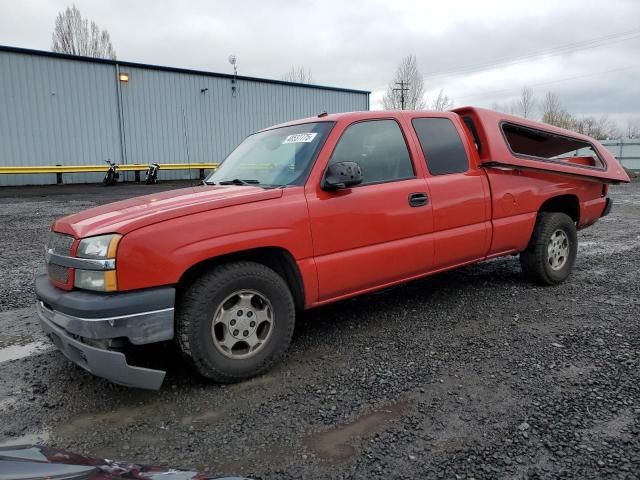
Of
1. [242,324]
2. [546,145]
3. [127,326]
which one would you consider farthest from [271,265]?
[546,145]

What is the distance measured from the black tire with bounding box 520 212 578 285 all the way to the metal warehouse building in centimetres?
2096

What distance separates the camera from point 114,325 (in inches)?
107

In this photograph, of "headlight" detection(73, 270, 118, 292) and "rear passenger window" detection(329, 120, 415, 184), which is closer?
"headlight" detection(73, 270, 118, 292)

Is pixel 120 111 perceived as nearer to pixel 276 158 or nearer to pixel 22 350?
pixel 22 350

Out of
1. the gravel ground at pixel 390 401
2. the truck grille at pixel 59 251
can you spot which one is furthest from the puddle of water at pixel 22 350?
the truck grille at pixel 59 251

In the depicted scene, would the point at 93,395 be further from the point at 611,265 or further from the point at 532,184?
the point at 611,265

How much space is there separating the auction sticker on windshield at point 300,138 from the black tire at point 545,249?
2721mm

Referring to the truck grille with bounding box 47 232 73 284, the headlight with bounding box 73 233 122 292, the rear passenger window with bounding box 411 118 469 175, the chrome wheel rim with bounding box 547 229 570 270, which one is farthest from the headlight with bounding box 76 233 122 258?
the chrome wheel rim with bounding box 547 229 570 270

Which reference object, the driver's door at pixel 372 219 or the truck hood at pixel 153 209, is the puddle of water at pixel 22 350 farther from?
the driver's door at pixel 372 219

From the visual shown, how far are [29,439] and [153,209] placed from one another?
→ 4.67 ft

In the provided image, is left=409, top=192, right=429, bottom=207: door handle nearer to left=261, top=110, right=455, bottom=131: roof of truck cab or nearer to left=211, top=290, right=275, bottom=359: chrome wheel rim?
left=261, top=110, right=455, bottom=131: roof of truck cab

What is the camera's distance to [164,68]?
23203 mm

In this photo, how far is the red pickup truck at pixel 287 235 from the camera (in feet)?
9.22

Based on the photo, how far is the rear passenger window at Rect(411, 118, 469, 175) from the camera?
14.0ft
